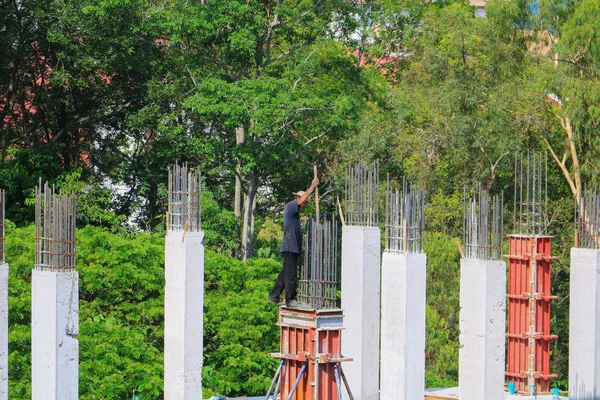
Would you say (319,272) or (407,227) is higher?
(407,227)

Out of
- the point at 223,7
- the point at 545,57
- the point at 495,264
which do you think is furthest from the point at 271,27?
the point at 495,264

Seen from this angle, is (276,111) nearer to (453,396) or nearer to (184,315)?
(453,396)

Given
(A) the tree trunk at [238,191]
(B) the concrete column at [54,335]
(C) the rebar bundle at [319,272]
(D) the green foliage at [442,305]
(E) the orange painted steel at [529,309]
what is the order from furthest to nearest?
(A) the tree trunk at [238,191] → (D) the green foliage at [442,305] → (E) the orange painted steel at [529,309] → (C) the rebar bundle at [319,272] → (B) the concrete column at [54,335]

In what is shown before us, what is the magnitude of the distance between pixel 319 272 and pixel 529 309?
19.8 feet

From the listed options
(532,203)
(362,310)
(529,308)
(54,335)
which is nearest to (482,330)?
(362,310)

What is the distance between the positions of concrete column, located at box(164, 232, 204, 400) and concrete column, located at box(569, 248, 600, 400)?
6.45 m

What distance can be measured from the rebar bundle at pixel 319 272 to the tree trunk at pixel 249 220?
1252 cm

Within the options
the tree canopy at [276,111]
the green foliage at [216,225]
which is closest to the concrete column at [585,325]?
the tree canopy at [276,111]

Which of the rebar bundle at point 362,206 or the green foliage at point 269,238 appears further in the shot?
the green foliage at point 269,238

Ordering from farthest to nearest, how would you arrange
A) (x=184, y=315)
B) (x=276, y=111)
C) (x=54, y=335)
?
(x=276, y=111), (x=184, y=315), (x=54, y=335)

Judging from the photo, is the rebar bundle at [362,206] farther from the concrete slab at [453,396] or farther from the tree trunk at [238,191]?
the tree trunk at [238,191]

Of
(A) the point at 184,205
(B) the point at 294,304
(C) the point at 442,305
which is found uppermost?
(A) the point at 184,205

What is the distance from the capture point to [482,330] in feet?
51.3

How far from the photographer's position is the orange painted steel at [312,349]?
14.3 m
